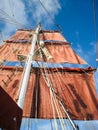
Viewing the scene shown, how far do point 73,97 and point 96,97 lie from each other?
1501 mm

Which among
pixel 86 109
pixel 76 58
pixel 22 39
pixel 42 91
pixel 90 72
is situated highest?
pixel 22 39

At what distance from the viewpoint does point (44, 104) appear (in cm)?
1320

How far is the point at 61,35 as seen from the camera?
856 inches

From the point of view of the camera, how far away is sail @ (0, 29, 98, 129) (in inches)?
500

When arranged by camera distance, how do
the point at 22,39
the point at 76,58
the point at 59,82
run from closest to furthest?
the point at 59,82, the point at 76,58, the point at 22,39

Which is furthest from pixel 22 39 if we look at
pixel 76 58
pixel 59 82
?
pixel 59 82

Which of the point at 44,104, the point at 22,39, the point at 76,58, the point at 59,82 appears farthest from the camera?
the point at 22,39

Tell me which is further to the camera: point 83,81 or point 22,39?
point 22,39

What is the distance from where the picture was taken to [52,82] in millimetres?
15141

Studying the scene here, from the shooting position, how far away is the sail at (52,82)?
12695mm

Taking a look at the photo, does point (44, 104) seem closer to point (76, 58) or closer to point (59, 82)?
point (59, 82)

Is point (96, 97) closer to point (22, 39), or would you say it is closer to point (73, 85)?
point (73, 85)

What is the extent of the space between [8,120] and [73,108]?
10.3 meters

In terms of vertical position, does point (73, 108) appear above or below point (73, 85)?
below
